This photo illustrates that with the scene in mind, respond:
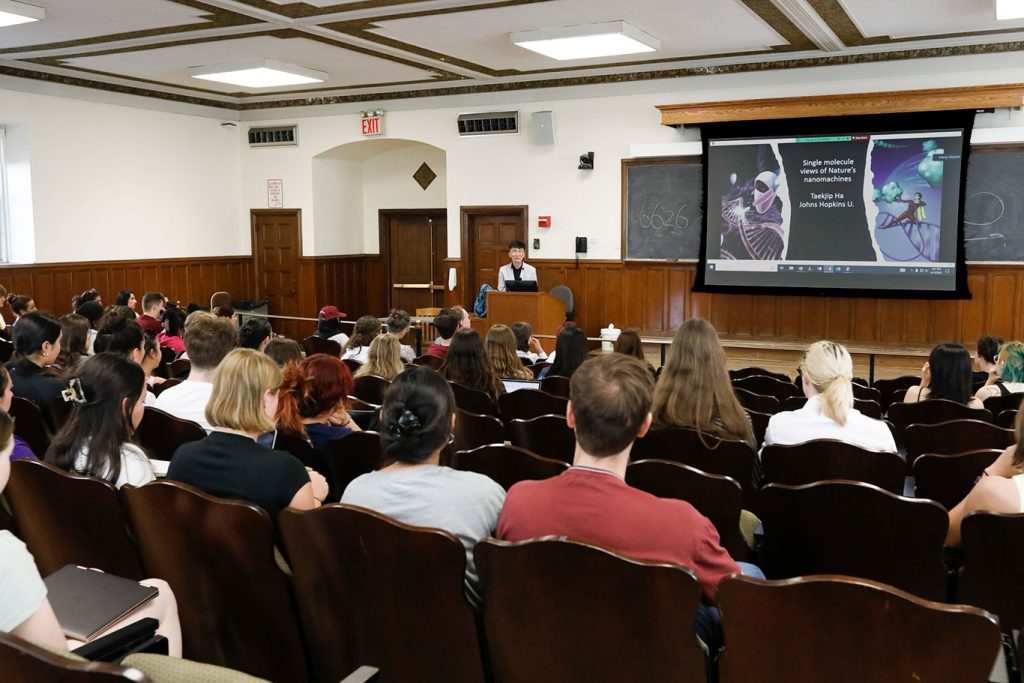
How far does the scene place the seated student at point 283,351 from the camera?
422cm

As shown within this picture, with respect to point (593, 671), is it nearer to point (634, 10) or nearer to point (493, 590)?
point (493, 590)

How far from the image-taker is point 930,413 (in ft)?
14.0

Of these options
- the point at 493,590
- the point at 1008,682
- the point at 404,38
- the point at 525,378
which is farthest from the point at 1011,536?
the point at 404,38

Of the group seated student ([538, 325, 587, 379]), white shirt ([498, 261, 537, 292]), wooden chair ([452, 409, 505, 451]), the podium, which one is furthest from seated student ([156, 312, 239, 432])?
white shirt ([498, 261, 537, 292])

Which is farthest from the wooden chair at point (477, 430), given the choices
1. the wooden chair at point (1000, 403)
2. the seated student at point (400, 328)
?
the wooden chair at point (1000, 403)

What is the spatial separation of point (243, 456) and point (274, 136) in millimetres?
11045

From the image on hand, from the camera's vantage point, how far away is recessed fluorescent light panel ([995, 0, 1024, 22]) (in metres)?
6.87

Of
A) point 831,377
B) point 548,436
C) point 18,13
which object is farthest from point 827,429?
point 18,13

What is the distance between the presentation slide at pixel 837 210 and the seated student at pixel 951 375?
4.92 metres

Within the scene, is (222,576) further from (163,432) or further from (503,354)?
(503,354)

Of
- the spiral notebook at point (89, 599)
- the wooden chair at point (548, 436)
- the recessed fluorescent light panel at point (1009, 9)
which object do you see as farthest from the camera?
the recessed fluorescent light panel at point (1009, 9)

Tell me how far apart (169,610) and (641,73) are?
30.2ft

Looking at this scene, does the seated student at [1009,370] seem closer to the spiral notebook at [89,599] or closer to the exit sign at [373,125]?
the spiral notebook at [89,599]

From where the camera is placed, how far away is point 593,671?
190 centimetres
